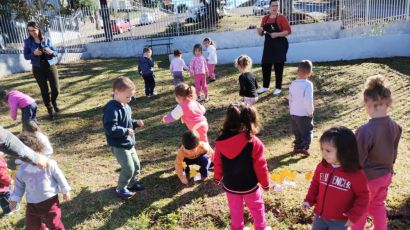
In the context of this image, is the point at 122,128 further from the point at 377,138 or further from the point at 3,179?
the point at 377,138

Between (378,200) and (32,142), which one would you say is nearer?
(378,200)

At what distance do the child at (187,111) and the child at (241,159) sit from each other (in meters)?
1.64

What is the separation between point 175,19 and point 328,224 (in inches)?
572

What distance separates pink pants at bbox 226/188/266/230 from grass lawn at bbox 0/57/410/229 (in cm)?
54

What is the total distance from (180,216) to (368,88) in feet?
8.05

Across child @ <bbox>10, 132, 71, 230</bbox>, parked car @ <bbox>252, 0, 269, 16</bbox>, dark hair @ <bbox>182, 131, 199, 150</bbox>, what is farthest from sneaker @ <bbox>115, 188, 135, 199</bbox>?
parked car @ <bbox>252, 0, 269, 16</bbox>

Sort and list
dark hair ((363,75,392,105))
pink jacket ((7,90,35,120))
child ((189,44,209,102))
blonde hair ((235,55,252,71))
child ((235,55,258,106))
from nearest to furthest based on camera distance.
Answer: dark hair ((363,75,392,105)) → pink jacket ((7,90,35,120)) → blonde hair ((235,55,252,71)) → child ((235,55,258,106)) → child ((189,44,209,102))

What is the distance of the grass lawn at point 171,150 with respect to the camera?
4.50 meters

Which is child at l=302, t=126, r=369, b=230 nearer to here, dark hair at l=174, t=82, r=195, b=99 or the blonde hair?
dark hair at l=174, t=82, r=195, b=99

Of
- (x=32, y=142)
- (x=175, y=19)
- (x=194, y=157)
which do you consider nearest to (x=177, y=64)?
(x=194, y=157)

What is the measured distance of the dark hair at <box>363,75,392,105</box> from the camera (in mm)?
3268

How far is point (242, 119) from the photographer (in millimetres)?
3420

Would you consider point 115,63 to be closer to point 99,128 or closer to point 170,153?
point 99,128

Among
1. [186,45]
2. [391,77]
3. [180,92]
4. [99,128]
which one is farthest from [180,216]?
[186,45]
